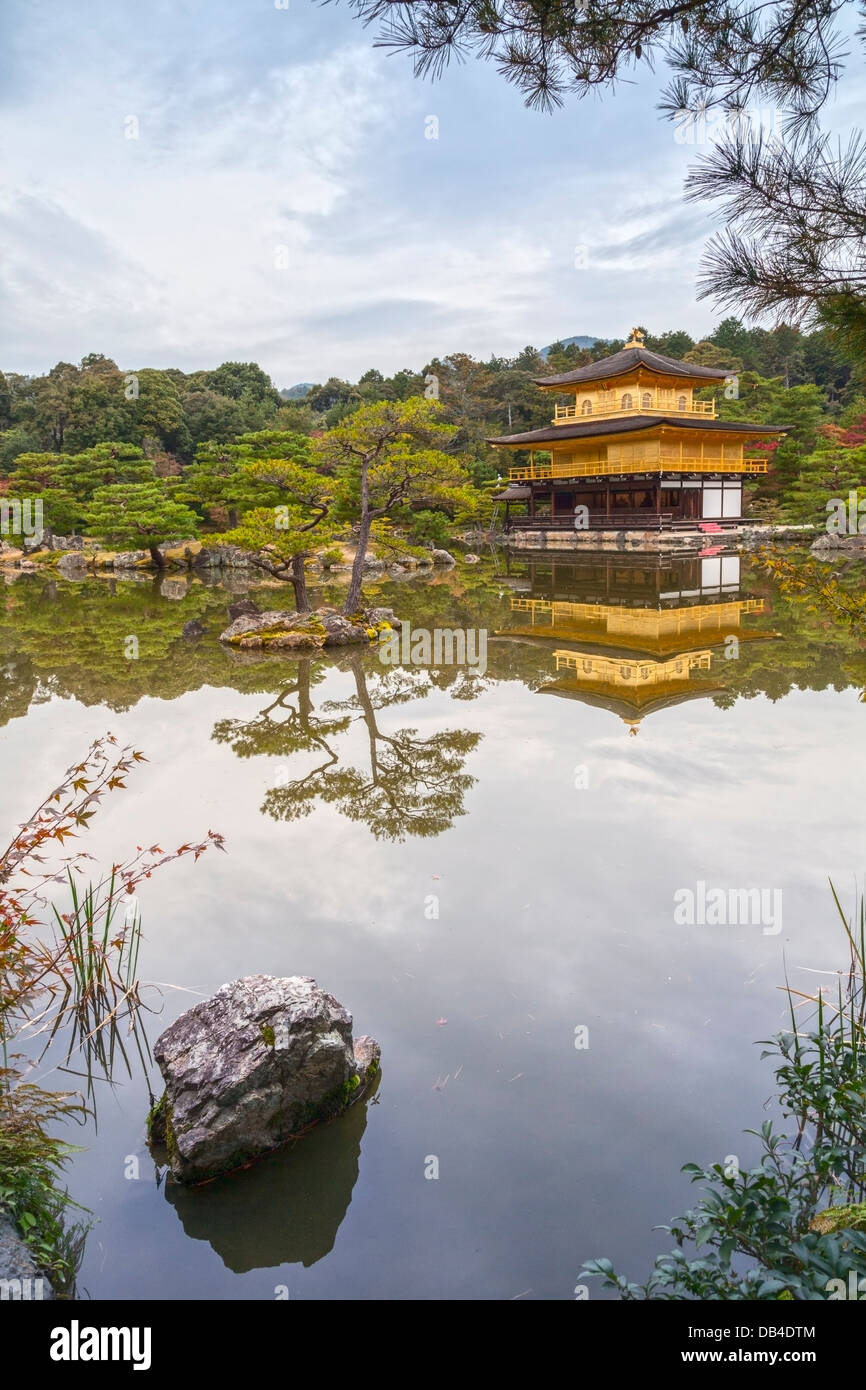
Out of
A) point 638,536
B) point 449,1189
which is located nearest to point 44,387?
point 638,536

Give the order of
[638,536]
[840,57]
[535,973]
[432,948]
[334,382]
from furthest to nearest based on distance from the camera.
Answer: [334,382]
[638,536]
[432,948]
[535,973]
[840,57]

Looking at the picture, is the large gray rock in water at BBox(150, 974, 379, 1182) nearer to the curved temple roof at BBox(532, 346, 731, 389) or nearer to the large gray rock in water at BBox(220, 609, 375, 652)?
the large gray rock in water at BBox(220, 609, 375, 652)

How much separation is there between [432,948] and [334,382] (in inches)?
2080

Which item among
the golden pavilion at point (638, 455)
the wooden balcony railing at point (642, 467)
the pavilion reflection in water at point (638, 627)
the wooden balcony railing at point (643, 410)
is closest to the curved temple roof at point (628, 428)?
the golden pavilion at point (638, 455)

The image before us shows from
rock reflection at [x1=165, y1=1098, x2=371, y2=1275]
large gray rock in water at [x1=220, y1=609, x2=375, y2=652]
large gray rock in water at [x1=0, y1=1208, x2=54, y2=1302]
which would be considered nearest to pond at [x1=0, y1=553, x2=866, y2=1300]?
rock reflection at [x1=165, y1=1098, x2=371, y2=1275]

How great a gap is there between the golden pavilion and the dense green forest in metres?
2.14

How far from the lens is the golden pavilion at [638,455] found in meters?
26.8

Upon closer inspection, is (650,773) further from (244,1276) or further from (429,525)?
(429,525)

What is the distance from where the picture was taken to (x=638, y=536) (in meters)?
26.0

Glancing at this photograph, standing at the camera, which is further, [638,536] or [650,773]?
[638,536]

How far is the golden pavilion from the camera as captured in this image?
26.8m

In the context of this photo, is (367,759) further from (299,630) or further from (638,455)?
(638,455)

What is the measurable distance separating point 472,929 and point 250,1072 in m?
1.55

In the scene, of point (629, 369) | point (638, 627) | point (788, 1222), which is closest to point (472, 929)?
point (788, 1222)
